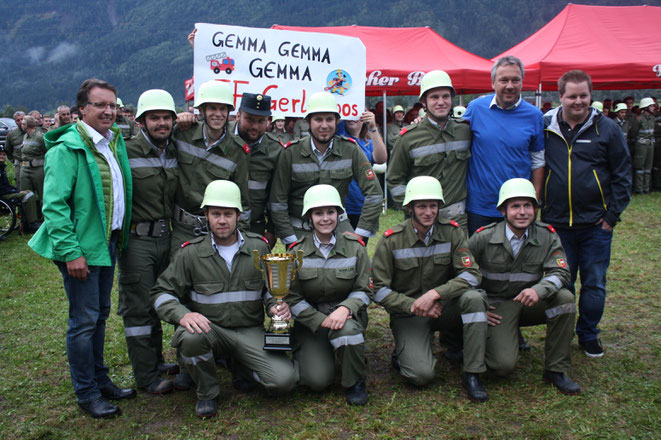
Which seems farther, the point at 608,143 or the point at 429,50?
the point at 429,50

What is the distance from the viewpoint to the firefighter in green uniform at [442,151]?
14.4ft

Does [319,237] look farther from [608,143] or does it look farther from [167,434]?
[608,143]

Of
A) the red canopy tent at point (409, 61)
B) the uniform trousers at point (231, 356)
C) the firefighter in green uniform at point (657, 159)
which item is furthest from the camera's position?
the firefighter in green uniform at point (657, 159)

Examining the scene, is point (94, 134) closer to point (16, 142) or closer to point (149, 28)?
point (16, 142)

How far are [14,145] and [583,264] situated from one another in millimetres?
12152

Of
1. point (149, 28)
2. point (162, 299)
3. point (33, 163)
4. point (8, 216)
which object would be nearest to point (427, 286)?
point (162, 299)

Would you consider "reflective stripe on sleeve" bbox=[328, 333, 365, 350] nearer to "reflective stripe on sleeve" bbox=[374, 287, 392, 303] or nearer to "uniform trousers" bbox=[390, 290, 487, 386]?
"reflective stripe on sleeve" bbox=[374, 287, 392, 303]

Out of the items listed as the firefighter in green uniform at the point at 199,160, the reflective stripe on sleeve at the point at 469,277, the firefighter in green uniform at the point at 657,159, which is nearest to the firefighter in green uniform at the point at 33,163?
the firefighter in green uniform at the point at 199,160

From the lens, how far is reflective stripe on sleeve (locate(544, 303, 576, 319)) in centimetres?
381

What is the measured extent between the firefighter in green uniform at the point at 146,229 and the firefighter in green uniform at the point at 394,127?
9045 millimetres

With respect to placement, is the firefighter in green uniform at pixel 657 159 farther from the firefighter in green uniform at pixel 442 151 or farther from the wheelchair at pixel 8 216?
the wheelchair at pixel 8 216

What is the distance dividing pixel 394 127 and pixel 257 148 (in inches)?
350

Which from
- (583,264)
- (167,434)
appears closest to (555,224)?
(583,264)

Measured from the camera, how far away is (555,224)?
4352 mm
